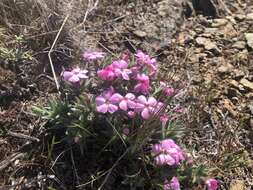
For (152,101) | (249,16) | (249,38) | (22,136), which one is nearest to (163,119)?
(152,101)

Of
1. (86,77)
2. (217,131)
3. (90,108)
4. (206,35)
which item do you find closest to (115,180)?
(90,108)

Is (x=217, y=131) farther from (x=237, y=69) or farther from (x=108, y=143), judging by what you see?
(x=108, y=143)

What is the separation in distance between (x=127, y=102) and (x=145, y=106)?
85 mm

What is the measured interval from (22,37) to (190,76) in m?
1.01

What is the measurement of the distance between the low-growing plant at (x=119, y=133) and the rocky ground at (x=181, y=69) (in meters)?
0.15

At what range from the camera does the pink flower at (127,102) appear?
2170mm

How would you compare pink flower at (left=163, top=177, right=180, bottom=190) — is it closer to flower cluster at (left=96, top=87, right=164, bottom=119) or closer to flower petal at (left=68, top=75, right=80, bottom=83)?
flower cluster at (left=96, top=87, right=164, bottom=119)


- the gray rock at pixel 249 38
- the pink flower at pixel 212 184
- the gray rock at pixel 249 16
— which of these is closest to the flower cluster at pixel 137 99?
the pink flower at pixel 212 184

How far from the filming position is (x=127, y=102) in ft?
7.22

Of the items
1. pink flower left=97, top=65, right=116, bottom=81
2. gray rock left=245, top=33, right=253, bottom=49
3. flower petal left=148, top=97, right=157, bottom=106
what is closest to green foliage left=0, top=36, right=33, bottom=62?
pink flower left=97, top=65, right=116, bottom=81

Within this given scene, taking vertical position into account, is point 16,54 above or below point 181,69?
above

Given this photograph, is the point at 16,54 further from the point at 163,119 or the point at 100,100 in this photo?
the point at 163,119

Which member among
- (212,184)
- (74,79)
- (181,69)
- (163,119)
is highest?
(74,79)

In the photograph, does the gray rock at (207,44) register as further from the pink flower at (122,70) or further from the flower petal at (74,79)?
the flower petal at (74,79)
